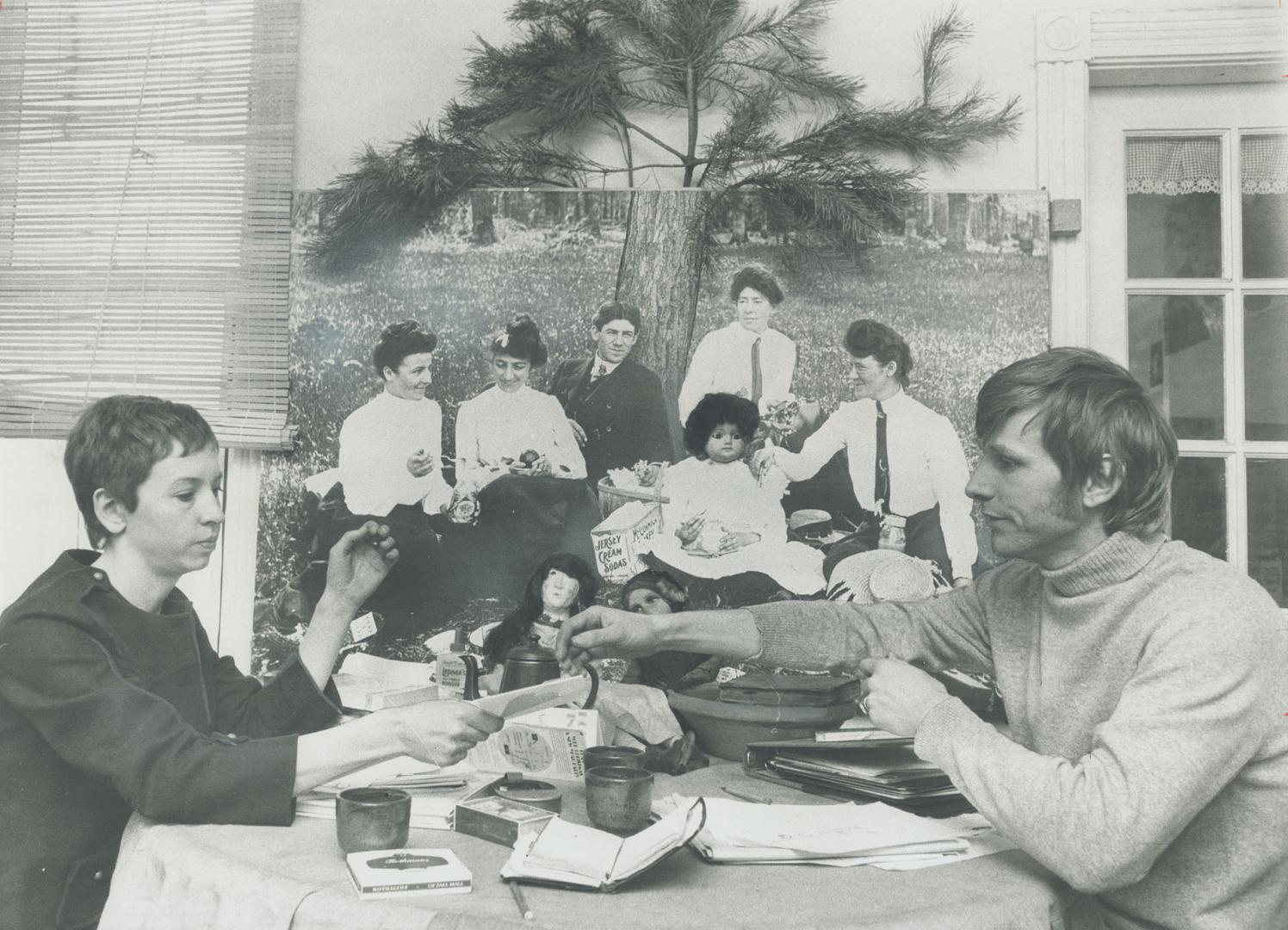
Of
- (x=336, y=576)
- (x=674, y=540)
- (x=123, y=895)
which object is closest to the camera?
(x=123, y=895)

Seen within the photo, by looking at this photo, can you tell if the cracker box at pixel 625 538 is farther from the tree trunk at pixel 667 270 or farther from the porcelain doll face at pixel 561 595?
the tree trunk at pixel 667 270

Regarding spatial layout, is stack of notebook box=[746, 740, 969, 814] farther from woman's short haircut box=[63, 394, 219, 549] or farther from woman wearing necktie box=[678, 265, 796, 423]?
woman's short haircut box=[63, 394, 219, 549]

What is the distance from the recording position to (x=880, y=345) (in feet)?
8.51

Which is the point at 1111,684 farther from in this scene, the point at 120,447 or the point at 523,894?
the point at 120,447

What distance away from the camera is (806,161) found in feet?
8.52

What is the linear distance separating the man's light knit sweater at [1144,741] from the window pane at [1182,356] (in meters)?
1.21

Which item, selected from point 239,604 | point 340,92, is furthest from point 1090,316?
point 239,604

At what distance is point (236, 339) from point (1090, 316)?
2144mm

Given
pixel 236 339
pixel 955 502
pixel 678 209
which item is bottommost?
pixel 955 502

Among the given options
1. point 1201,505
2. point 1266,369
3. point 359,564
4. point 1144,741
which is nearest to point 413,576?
point 359,564

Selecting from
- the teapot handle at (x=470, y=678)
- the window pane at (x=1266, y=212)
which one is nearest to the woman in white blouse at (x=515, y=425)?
the teapot handle at (x=470, y=678)

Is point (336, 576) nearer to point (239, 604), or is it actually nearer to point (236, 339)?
point (239, 604)

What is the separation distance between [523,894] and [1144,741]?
0.76 metres

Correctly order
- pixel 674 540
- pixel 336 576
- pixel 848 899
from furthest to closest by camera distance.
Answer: pixel 674 540 → pixel 336 576 → pixel 848 899
